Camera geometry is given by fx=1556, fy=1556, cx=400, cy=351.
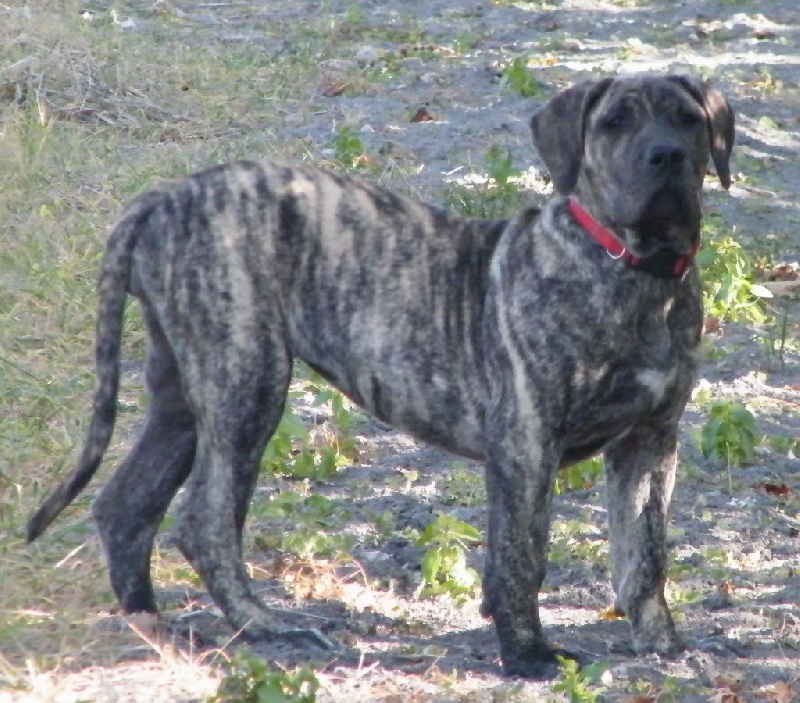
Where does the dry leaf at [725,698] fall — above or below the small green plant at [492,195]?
below

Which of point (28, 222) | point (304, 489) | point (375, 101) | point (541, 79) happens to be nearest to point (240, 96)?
point (375, 101)

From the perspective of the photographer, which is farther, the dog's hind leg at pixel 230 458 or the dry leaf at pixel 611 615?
the dry leaf at pixel 611 615

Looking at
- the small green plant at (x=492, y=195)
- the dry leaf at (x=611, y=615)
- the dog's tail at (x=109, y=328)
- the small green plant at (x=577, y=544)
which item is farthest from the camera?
the small green plant at (x=492, y=195)

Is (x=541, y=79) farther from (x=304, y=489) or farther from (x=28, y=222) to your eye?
(x=304, y=489)

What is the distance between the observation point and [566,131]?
482 cm

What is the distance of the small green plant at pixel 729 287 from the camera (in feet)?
24.7

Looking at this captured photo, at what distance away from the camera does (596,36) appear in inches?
508

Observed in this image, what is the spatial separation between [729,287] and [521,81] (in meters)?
3.82

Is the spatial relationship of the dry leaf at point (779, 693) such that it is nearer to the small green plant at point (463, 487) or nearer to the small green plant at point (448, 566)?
the small green plant at point (448, 566)

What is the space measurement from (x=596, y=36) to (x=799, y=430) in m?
6.96

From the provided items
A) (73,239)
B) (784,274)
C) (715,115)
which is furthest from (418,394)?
(784,274)

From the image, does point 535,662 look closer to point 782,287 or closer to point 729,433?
point 729,433

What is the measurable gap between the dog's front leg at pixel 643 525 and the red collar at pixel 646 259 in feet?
1.69

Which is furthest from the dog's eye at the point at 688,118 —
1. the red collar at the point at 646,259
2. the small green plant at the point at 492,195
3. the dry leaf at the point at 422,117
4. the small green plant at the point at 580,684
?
the dry leaf at the point at 422,117
